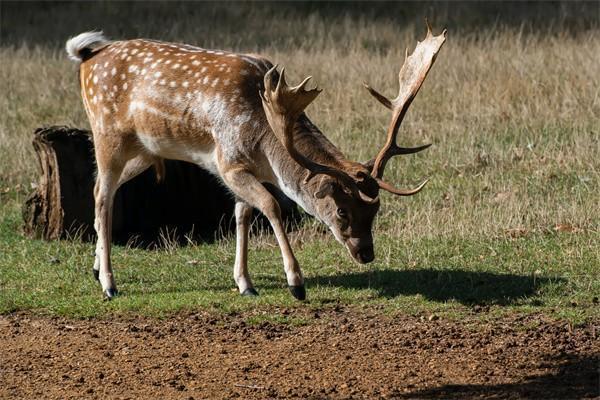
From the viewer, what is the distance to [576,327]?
282 inches

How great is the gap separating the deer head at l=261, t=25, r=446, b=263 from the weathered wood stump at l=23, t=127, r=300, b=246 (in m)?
2.65

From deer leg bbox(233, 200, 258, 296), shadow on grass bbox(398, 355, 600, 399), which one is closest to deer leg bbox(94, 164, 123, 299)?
deer leg bbox(233, 200, 258, 296)

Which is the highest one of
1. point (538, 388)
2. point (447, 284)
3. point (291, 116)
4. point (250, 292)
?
point (291, 116)

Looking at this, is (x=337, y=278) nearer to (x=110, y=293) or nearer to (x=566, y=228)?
(x=110, y=293)

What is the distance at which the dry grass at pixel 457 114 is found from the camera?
10414 millimetres

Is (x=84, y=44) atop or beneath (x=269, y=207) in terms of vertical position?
atop

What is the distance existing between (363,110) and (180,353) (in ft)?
23.9

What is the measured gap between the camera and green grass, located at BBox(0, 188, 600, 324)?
796cm

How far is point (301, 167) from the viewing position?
327 inches

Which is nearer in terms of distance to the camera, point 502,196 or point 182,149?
point 182,149

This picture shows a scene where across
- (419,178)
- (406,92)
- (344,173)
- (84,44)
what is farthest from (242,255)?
(419,178)

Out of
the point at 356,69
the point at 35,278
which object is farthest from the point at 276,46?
the point at 35,278

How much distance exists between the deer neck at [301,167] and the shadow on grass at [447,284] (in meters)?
0.70

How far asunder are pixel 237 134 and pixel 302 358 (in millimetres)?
2227
